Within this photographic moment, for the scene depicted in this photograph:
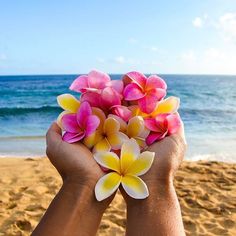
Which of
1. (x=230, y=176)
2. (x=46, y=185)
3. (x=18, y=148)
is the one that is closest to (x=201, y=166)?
(x=230, y=176)

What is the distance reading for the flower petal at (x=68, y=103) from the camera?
128cm

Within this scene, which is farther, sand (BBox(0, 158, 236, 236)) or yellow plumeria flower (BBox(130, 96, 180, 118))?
sand (BBox(0, 158, 236, 236))

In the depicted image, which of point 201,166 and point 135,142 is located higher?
point 135,142

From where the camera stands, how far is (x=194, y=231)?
290 cm

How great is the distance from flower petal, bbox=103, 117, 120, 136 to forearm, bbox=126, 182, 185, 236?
0.22 m

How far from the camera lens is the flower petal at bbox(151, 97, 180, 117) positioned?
128cm

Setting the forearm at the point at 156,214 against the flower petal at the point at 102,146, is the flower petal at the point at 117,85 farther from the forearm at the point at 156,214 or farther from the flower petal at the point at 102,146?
the forearm at the point at 156,214

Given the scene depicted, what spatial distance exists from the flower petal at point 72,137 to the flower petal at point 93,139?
2 cm

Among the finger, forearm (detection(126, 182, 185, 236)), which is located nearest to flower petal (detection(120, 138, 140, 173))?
forearm (detection(126, 182, 185, 236))

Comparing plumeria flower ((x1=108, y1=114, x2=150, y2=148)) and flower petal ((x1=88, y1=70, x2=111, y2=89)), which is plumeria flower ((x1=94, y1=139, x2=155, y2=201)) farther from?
flower petal ((x1=88, y1=70, x2=111, y2=89))

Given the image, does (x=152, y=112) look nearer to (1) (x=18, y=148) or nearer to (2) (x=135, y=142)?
(2) (x=135, y=142)

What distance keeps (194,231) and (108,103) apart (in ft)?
6.55

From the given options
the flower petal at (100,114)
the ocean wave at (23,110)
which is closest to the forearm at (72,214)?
the flower petal at (100,114)

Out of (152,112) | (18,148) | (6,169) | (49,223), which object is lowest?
(18,148)
